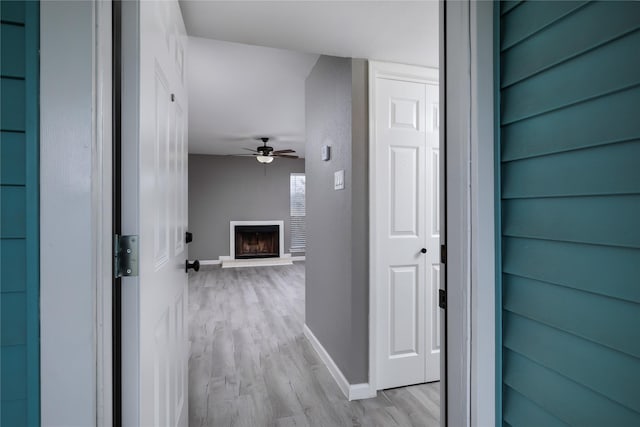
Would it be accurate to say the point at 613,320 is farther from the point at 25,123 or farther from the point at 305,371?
the point at 305,371

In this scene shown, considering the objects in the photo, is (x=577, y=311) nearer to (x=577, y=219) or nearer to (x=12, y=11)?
(x=577, y=219)

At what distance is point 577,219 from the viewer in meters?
0.77

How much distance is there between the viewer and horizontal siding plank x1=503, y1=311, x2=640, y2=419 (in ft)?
2.21

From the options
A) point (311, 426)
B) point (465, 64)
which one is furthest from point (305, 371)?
point (465, 64)

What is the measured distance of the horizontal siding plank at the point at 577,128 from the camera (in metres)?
0.68

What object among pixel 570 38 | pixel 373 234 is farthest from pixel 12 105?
pixel 373 234

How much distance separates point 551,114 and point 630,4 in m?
0.24

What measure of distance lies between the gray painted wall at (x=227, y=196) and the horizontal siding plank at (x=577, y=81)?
23.3ft

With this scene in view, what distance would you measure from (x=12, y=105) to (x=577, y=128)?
1.22 meters

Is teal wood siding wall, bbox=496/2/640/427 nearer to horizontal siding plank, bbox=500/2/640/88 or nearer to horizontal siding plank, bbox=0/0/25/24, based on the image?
horizontal siding plank, bbox=500/2/640/88

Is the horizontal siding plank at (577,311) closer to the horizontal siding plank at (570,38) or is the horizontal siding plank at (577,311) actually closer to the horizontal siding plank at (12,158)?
the horizontal siding plank at (570,38)

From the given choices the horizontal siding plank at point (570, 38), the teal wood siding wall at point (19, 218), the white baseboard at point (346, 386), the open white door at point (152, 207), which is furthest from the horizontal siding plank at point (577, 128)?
the white baseboard at point (346, 386)

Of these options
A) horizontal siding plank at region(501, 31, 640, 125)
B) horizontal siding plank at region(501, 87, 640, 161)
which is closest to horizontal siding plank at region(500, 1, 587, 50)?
horizontal siding plank at region(501, 31, 640, 125)

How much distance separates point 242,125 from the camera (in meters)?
4.90
